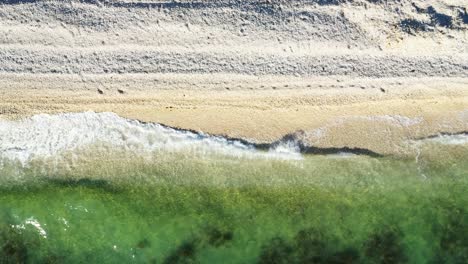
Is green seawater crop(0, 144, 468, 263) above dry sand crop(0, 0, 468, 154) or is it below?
below

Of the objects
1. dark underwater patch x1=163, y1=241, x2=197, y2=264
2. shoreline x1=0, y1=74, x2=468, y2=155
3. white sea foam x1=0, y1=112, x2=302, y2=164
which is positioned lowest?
dark underwater patch x1=163, y1=241, x2=197, y2=264

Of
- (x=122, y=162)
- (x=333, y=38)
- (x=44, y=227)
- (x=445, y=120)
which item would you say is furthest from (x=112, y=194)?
(x=445, y=120)

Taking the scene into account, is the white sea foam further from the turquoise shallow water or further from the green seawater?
the green seawater

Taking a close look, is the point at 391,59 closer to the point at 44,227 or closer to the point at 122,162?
the point at 122,162

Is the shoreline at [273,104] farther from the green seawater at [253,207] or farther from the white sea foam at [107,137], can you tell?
the green seawater at [253,207]

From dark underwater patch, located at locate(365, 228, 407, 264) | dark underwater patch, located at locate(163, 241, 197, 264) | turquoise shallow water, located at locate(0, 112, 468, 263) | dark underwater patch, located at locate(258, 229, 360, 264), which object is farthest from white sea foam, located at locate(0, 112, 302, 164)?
dark underwater patch, located at locate(365, 228, 407, 264)

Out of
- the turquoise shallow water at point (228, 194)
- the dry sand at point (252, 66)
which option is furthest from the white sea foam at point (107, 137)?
the dry sand at point (252, 66)
